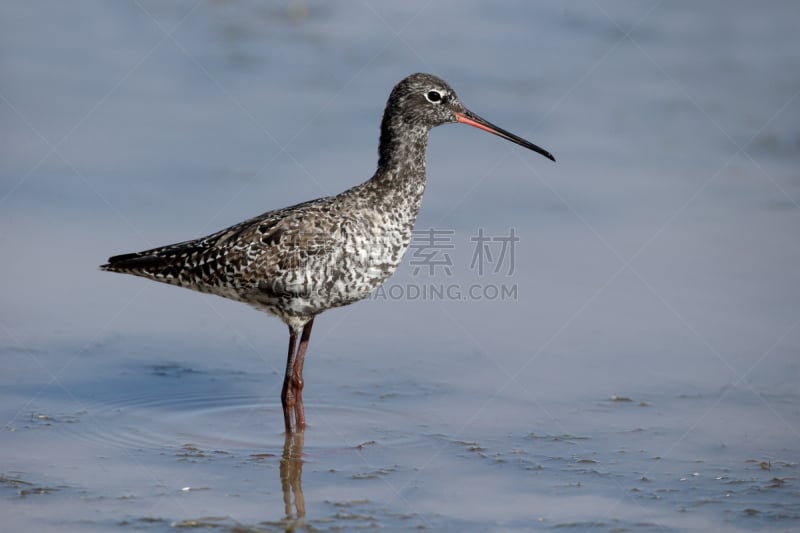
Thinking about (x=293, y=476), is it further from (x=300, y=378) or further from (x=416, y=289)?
(x=416, y=289)

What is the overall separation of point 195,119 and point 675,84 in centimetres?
600

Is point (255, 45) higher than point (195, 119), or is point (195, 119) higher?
point (255, 45)

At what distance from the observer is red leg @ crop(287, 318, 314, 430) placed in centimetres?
955

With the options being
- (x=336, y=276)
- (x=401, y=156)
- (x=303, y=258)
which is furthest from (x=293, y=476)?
Answer: (x=401, y=156)

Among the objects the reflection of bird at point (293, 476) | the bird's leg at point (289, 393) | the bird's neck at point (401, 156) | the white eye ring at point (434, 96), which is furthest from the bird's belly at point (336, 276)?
the white eye ring at point (434, 96)

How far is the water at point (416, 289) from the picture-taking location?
27.0ft

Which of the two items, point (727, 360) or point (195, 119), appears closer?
point (727, 360)

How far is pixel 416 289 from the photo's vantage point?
37.4 ft

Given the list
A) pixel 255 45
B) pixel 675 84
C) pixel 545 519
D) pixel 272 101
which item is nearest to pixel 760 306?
pixel 545 519

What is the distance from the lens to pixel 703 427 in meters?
9.16

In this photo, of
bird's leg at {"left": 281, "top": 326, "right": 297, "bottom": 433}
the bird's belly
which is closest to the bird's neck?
the bird's belly

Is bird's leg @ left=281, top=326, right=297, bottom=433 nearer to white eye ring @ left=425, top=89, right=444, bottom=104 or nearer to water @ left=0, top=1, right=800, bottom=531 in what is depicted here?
water @ left=0, top=1, right=800, bottom=531

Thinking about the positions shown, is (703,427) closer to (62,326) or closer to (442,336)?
(442,336)

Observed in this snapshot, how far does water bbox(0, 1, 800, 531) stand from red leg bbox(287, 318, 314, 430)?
0.14 meters
